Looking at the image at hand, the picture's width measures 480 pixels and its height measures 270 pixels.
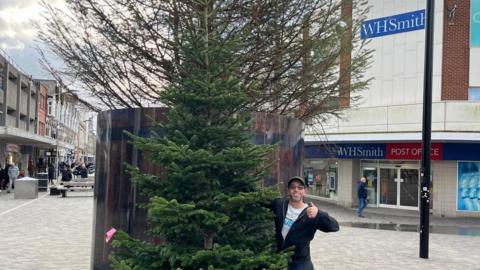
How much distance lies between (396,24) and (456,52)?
308 centimetres

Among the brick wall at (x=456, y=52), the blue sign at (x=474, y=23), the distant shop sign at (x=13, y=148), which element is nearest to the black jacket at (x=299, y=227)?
the brick wall at (x=456, y=52)

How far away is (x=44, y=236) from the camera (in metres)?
13.5

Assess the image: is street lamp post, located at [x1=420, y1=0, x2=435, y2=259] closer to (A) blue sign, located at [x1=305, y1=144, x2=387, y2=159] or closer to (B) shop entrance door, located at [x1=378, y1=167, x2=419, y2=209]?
(A) blue sign, located at [x1=305, y1=144, x2=387, y2=159]

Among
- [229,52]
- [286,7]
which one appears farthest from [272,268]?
[286,7]

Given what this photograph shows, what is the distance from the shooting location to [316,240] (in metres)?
14.4

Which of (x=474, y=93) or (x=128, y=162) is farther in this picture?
(x=474, y=93)

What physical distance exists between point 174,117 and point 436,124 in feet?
67.8

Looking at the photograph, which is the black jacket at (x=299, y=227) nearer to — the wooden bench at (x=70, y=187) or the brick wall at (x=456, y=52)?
the brick wall at (x=456, y=52)

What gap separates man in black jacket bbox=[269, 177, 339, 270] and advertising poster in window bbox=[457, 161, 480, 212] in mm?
21354

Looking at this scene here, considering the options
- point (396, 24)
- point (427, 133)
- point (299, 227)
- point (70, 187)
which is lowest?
point (70, 187)

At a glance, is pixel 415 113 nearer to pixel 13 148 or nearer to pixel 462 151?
pixel 462 151

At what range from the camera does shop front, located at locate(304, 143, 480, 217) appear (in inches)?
942

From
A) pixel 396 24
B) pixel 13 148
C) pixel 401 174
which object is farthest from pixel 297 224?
pixel 13 148

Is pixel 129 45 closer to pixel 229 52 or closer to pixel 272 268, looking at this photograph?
pixel 229 52
